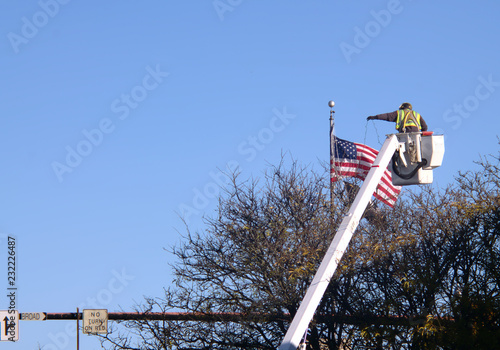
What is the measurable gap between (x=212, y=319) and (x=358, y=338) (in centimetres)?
378

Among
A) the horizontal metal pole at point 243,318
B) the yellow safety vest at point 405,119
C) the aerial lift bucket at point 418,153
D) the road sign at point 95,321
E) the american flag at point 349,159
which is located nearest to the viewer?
the aerial lift bucket at point 418,153

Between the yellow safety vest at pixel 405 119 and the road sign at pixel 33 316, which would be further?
the road sign at pixel 33 316

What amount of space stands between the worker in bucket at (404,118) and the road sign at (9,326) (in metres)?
12.2

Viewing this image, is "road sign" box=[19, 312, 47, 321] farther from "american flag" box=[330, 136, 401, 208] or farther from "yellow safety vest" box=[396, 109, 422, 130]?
"yellow safety vest" box=[396, 109, 422, 130]

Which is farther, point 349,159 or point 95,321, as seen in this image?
point 349,159

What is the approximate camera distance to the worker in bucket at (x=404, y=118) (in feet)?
51.9

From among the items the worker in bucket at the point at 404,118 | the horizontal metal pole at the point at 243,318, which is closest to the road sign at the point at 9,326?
the horizontal metal pole at the point at 243,318

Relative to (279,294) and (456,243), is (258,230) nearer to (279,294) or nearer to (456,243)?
(279,294)

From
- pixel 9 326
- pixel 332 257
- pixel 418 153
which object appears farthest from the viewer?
pixel 9 326

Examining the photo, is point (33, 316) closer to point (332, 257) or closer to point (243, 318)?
point (243, 318)

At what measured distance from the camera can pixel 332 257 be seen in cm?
1352

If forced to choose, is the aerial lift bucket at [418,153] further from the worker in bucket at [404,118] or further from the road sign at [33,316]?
the road sign at [33,316]

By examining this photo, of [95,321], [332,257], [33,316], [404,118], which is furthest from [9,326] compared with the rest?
[404,118]

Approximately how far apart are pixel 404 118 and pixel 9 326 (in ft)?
42.9
